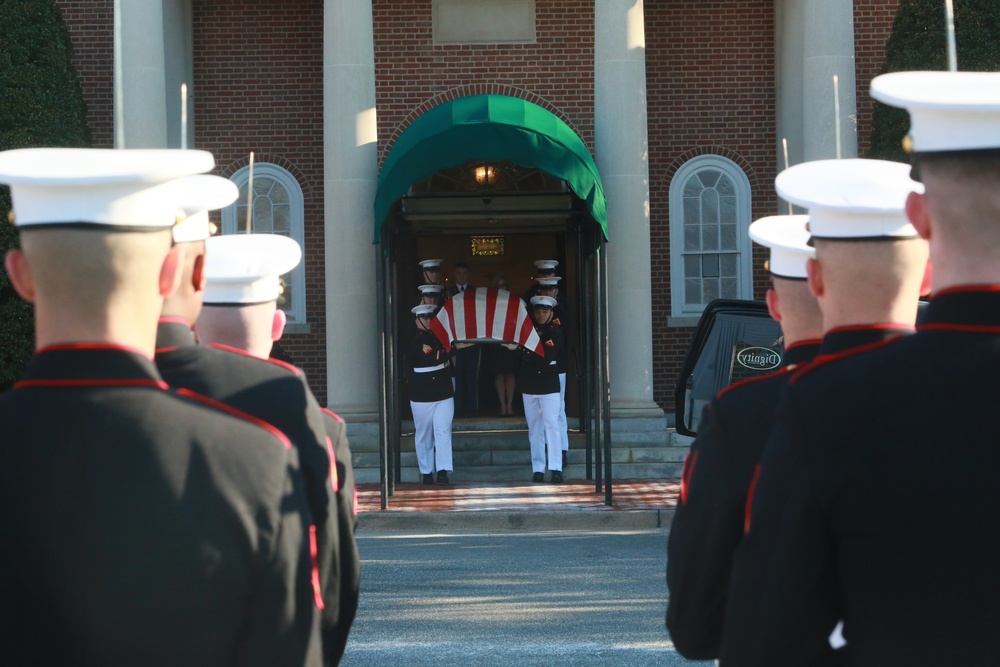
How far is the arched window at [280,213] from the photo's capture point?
19.6 meters

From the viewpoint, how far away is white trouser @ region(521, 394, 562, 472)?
15.9 m

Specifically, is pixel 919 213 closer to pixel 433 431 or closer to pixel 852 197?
pixel 852 197

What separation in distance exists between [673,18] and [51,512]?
18077mm

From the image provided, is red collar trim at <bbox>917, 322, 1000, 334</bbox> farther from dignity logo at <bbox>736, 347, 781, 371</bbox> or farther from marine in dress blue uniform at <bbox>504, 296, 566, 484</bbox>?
marine in dress blue uniform at <bbox>504, 296, 566, 484</bbox>

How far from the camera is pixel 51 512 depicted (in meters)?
2.41

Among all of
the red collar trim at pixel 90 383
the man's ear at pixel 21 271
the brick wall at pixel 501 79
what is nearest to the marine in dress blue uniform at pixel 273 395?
the man's ear at pixel 21 271

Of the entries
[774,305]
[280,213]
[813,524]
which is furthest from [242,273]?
[280,213]

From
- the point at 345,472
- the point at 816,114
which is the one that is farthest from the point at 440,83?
the point at 345,472

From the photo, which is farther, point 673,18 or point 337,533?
point 673,18

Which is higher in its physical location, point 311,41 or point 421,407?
point 311,41

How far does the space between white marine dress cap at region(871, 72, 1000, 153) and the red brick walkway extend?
11.0 m

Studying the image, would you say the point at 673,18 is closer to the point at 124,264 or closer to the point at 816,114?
the point at 816,114

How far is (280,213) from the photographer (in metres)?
19.7

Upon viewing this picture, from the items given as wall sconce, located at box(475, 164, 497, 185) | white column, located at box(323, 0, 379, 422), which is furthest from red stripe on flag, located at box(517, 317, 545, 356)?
wall sconce, located at box(475, 164, 497, 185)
